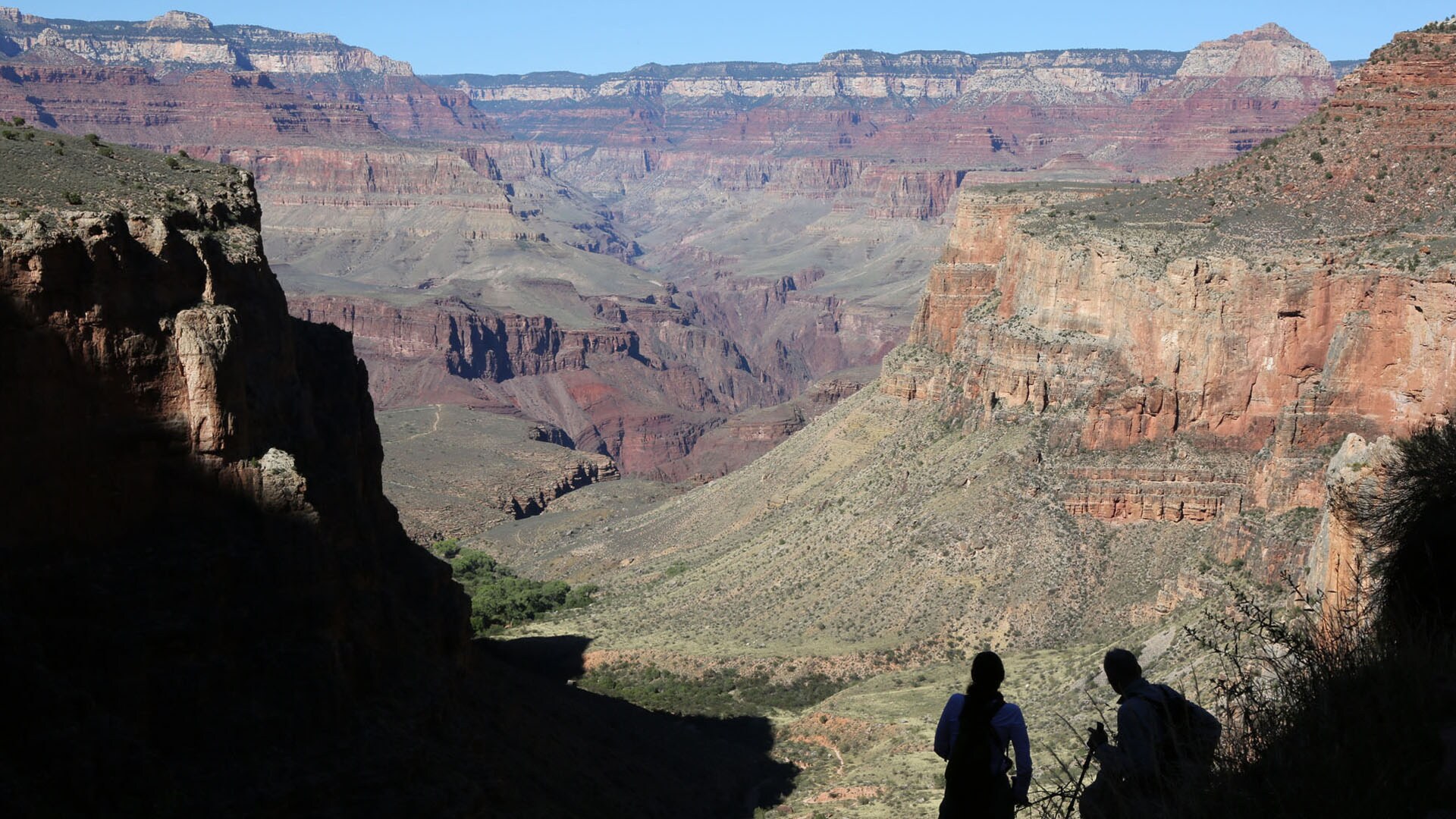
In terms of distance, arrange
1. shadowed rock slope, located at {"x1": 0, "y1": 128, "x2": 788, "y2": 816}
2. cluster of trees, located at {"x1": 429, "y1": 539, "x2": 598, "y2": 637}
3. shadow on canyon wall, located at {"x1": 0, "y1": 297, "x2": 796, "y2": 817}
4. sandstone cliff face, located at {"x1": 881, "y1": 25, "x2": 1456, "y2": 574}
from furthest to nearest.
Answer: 1. cluster of trees, located at {"x1": 429, "y1": 539, "x2": 598, "y2": 637}
2. sandstone cliff face, located at {"x1": 881, "y1": 25, "x2": 1456, "y2": 574}
3. shadowed rock slope, located at {"x1": 0, "y1": 128, "x2": 788, "y2": 816}
4. shadow on canyon wall, located at {"x1": 0, "y1": 297, "x2": 796, "y2": 817}

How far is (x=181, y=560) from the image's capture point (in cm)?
2483

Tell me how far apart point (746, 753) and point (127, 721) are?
25.3 metres

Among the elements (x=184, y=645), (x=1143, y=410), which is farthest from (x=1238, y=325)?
(x=184, y=645)

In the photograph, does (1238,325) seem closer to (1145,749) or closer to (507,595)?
(507,595)

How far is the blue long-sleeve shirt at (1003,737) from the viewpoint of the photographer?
1489 cm

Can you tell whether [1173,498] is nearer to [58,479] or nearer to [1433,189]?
[1433,189]

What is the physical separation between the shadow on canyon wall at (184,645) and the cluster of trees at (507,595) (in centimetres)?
3104

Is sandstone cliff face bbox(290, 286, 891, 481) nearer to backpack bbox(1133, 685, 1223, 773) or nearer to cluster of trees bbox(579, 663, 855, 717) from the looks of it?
cluster of trees bbox(579, 663, 855, 717)

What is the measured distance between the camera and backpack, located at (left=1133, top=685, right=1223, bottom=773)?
14.5 metres

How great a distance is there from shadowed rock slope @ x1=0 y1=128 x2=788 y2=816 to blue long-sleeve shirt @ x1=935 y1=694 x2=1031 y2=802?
12391 millimetres

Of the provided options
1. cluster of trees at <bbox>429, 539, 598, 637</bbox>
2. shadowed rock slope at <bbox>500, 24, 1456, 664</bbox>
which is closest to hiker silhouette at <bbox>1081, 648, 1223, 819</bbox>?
shadowed rock slope at <bbox>500, 24, 1456, 664</bbox>

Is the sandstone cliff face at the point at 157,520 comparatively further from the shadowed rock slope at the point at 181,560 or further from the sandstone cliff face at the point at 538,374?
the sandstone cliff face at the point at 538,374

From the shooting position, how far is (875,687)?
4991 cm

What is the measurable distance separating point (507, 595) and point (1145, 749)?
5490 cm
